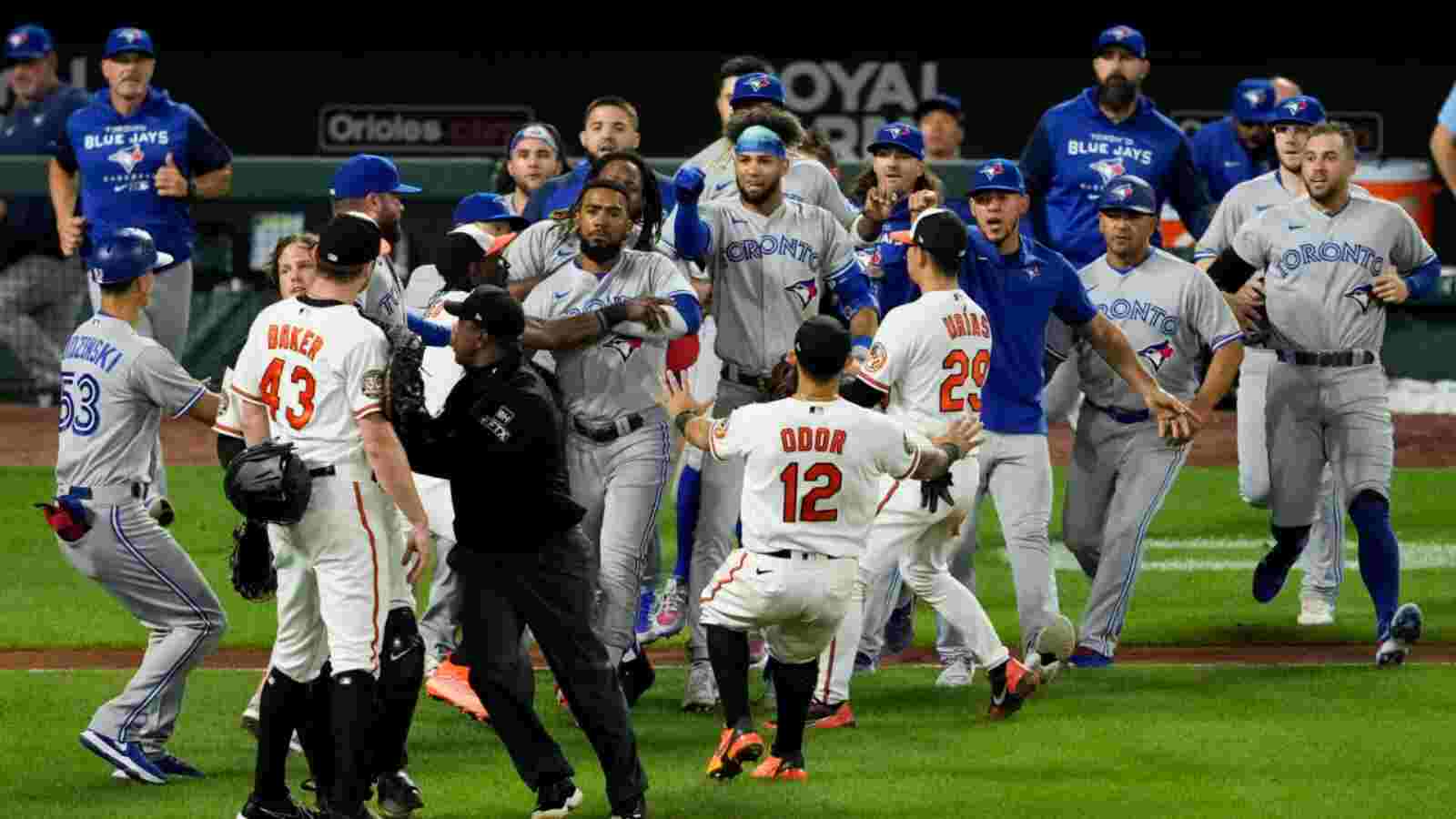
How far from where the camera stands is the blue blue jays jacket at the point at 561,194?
27.8 feet

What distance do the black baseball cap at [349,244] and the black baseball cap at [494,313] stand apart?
28 centimetres

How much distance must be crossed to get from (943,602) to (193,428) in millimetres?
8596

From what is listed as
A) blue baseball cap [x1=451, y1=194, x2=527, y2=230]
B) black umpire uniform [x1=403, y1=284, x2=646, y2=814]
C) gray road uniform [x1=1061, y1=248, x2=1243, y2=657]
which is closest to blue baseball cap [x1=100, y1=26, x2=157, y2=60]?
blue baseball cap [x1=451, y1=194, x2=527, y2=230]

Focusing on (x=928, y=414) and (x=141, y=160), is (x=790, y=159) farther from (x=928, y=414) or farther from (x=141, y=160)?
(x=141, y=160)

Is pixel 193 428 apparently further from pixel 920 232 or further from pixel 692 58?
pixel 920 232

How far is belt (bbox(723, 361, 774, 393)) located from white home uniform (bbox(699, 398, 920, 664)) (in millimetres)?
1362

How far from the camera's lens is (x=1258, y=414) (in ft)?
31.8

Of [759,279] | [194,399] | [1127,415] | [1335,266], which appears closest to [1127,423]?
[1127,415]

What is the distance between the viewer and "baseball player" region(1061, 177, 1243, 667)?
845 centimetres

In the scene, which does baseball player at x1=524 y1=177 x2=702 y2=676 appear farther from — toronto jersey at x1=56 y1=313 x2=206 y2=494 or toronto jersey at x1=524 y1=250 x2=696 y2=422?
toronto jersey at x1=56 y1=313 x2=206 y2=494

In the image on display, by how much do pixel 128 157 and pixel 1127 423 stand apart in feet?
16.7

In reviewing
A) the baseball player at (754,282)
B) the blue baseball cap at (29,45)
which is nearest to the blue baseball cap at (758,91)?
the baseball player at (754,282)

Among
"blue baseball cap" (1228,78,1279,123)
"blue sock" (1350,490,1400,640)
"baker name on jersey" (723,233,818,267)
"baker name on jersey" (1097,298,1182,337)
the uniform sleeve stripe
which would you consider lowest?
"blue sock" (1350,490,1400,640)

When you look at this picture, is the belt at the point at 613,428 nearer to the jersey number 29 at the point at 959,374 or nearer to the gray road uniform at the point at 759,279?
the gray road uniform at the point at 759,279
